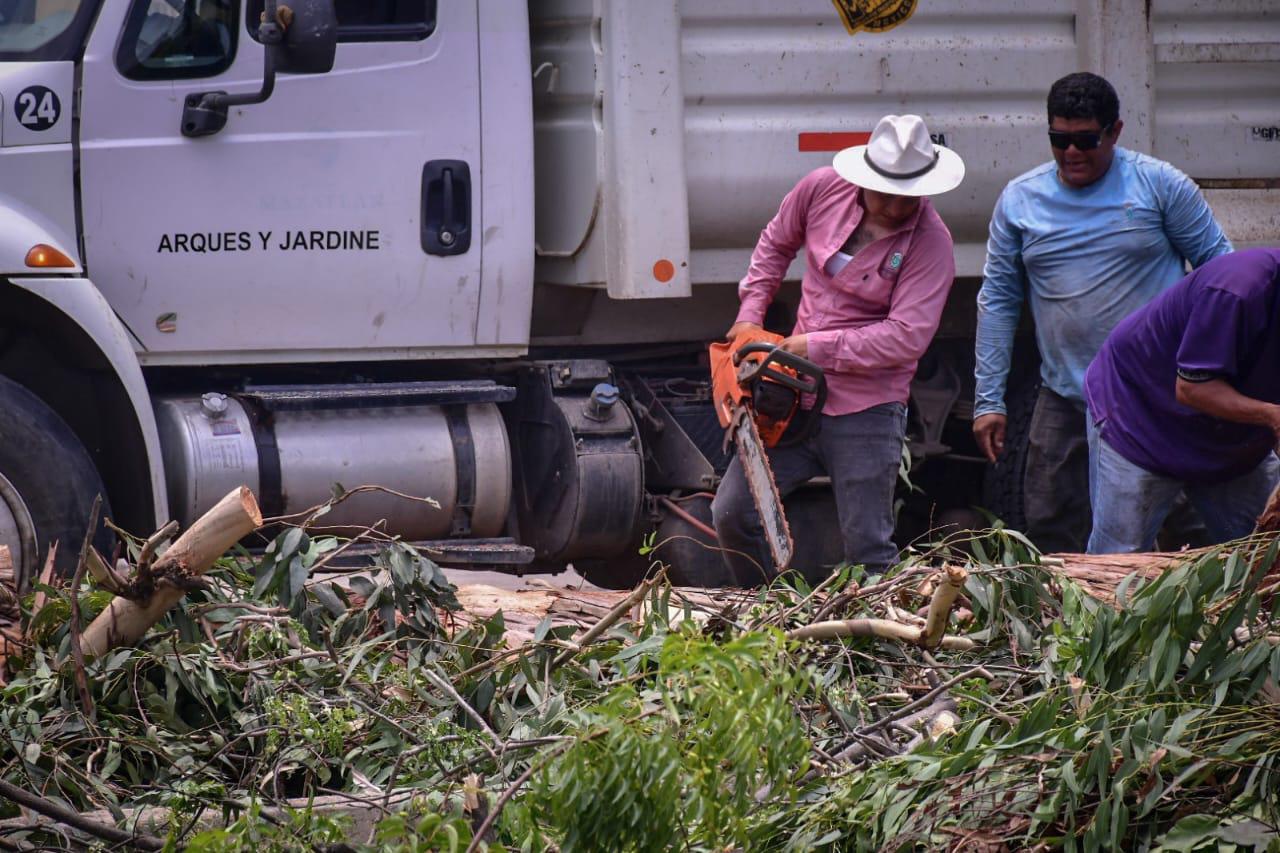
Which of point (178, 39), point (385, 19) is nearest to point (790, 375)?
point (385, 19)

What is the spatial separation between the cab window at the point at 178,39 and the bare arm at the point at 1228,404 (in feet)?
10.6

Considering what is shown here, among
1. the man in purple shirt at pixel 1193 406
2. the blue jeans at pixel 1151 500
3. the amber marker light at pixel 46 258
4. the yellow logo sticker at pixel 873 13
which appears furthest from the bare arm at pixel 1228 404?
the amber marker light at pixel 46 258

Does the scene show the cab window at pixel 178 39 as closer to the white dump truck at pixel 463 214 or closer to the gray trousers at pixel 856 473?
the white dump truck at pixel 463 214

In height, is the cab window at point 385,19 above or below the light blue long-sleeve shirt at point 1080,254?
above

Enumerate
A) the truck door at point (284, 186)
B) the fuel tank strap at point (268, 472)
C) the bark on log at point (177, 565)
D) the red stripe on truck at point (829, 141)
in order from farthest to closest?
the red stripe on truck at point (829, 141), the fuel tank strap at point (268, 472), the truck door at point (284, 186), the bark on log at point (177, 565)

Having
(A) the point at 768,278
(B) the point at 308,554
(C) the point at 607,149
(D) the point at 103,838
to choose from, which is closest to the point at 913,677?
(B) the point at 308,554

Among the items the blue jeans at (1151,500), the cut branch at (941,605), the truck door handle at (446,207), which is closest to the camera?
the cut branch at (941,605)

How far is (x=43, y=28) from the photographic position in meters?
5.02

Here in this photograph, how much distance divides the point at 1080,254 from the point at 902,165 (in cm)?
76

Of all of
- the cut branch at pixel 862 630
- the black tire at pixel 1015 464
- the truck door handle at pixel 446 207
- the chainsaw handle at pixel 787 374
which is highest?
the truck door handle at pixel 446 207

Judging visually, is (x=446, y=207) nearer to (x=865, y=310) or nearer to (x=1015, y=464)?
(x=865, y=310)

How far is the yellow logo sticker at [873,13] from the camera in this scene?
562 centimetres

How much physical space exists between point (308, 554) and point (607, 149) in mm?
2603

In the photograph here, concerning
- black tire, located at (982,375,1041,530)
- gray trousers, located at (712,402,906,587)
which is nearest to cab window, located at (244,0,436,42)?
gray trousers, located at (712,402,906,587)
